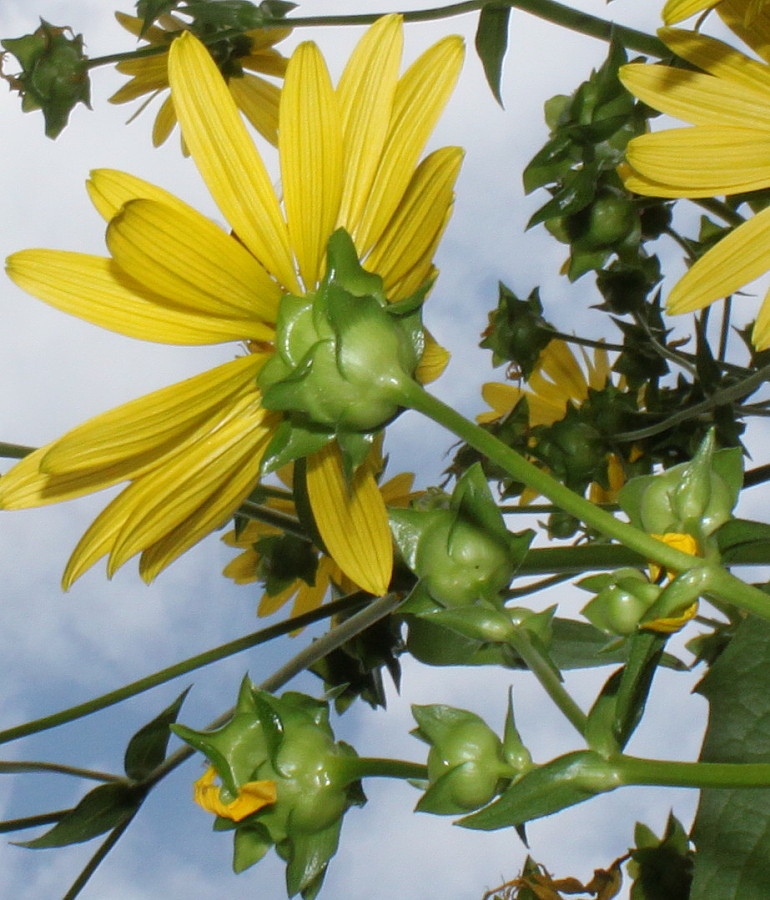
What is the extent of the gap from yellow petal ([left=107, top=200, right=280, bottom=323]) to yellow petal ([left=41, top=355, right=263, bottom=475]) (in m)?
0.04

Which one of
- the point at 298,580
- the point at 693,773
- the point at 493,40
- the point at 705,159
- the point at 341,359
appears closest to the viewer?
the point at 693,773

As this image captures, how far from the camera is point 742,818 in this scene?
0.70 meters

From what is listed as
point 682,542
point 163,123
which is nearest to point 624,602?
point 682,542

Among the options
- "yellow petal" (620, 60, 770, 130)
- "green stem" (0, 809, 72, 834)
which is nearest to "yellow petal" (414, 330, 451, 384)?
"yellow petal" (620, 60, 770, 130)

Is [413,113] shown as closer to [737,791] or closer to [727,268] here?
[727,268]

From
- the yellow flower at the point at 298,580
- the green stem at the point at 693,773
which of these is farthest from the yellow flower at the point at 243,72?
the green stem at the point at 693,773

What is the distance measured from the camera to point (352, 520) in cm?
67

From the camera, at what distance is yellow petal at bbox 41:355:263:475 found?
1.82 feet

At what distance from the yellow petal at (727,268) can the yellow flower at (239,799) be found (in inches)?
16.7

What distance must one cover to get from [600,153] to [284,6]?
1.07 feet

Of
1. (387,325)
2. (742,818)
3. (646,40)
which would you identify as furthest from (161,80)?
(742,818)

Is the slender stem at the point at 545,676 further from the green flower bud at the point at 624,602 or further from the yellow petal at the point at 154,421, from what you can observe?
the yellow petal at the point at 154,421

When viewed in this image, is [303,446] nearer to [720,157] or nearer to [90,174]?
[90,174]

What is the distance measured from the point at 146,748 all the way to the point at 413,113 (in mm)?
577
